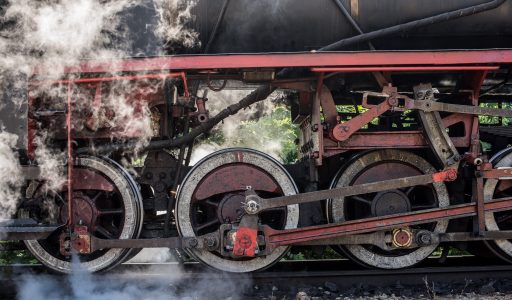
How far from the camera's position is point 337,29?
13.1 ft

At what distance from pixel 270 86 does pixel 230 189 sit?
0.84 m

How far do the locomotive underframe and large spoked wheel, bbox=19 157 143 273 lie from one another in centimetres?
6

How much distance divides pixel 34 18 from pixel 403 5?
2.67 metres

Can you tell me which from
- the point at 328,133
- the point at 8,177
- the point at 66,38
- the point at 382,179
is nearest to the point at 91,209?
the point at 8,177

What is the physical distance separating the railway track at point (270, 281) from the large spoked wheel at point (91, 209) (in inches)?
5.3

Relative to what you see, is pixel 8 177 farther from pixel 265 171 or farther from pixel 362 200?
pixel 362 200

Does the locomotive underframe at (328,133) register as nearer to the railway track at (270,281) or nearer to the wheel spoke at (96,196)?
the wheel spoke at (96,196)

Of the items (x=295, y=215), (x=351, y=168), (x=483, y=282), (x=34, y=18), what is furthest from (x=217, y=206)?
(x=483, y=282)

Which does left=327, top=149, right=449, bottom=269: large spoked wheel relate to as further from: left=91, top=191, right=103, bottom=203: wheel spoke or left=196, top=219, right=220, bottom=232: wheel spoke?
left=91, top=191, right=103, bottom=203: wheel spoke

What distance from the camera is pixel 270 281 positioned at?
162 inches

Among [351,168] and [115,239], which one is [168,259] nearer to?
[115,239]

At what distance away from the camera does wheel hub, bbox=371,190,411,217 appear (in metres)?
4.07

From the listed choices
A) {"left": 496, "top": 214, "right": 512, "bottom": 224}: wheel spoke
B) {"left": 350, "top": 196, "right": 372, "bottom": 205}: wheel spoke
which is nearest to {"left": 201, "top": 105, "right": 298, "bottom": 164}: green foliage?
{"left": 350, "top": 196, "right": 372, "bottom": 205}: wheel spoke

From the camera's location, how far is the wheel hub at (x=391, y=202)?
13.3ft
